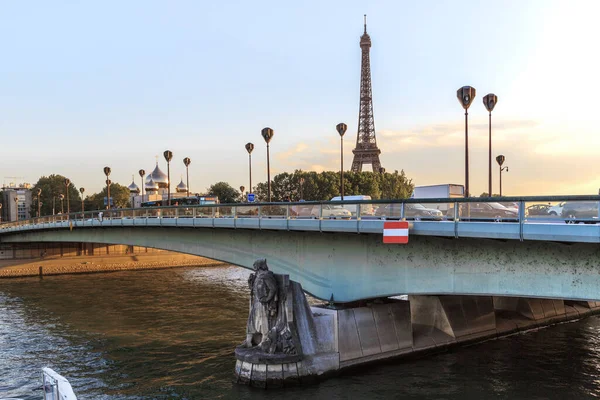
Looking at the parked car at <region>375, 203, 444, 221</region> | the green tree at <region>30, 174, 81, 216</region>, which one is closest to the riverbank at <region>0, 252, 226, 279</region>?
the parked car at <region>375, 203, 444, 221</region>

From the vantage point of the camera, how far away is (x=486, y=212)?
16.9m

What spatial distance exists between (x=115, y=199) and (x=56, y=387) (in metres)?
147

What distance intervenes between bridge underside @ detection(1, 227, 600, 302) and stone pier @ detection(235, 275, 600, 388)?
1.45 m

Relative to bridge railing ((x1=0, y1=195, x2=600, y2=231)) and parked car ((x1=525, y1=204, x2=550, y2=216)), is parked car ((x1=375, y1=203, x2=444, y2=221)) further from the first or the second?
parked car ((x1=525, y1=204, x2=550, y2=216))

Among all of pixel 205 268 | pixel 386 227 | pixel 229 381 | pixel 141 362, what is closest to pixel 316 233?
pixel 386 227

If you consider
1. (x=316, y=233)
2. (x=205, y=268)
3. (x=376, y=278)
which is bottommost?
(x=205, y=268)

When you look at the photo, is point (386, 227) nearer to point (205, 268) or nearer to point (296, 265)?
point (296, 265)

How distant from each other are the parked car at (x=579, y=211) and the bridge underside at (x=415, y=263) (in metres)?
0.97

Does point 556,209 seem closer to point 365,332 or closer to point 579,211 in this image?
point 579,211

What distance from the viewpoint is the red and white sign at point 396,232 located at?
61.3ft

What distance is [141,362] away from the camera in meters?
24.1

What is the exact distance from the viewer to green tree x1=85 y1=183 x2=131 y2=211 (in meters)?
156

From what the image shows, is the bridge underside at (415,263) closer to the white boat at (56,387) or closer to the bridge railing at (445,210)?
the bridge railing at (445,210)

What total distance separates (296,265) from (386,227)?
704cm
